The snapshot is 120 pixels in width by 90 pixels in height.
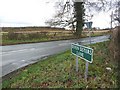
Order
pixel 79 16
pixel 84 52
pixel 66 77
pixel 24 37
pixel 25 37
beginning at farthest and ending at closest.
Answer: pixel 79 16 < pixel 25 37 < pixel 24 37 < pixel 66 77 < pixel 84 52

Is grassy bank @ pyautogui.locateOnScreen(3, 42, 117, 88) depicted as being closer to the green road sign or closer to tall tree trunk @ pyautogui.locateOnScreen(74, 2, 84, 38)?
the green road sign

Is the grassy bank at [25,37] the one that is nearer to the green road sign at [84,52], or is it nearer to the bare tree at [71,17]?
the bare tree at [71,17]

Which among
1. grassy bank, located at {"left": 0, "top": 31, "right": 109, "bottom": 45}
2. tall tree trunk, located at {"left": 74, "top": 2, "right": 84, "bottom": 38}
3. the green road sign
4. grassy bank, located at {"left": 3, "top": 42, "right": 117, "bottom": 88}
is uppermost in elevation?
tall tree trunk, located at {"left": 74, "top": 2, "right": 84, "bottom": 38}

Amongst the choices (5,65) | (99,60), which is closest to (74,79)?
(99,60)

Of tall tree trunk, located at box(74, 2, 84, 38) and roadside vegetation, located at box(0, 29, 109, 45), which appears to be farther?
tall tree trunk, located at box(74, 2, 84, 38)

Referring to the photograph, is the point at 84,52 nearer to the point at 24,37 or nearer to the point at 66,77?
the point at 66,77

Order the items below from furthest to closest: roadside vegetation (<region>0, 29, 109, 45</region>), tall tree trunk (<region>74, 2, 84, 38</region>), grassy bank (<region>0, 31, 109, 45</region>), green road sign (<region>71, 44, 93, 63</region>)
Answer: tall tree trunk (<region>74, 2, 84, 38</region>) < roadside vegetation (<region>0, 29, 109, 45</region>) < grassy bank (<region>0, 31, 109, 45</region>) < green road sign (<region>71, 44, 93, 63</region>)

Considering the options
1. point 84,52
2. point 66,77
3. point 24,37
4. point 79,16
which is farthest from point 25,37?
point 84,52

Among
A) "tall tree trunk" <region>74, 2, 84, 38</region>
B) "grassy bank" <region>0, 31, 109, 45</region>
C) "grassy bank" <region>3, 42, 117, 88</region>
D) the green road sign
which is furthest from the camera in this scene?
"tall tree trunk" <region>74, 2, 84, 38</region>

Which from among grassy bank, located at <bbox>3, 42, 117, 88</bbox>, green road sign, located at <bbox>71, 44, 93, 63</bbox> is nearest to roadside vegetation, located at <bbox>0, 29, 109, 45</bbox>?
grassy bank, located at <bbox>3, 42, 117, 88</bbox>

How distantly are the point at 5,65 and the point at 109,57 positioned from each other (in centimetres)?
535

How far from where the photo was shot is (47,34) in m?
35.2

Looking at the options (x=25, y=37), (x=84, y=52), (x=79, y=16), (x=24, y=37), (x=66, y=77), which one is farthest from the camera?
(x=79, y=16)

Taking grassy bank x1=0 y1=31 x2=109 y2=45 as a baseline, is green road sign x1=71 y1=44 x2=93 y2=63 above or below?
above
